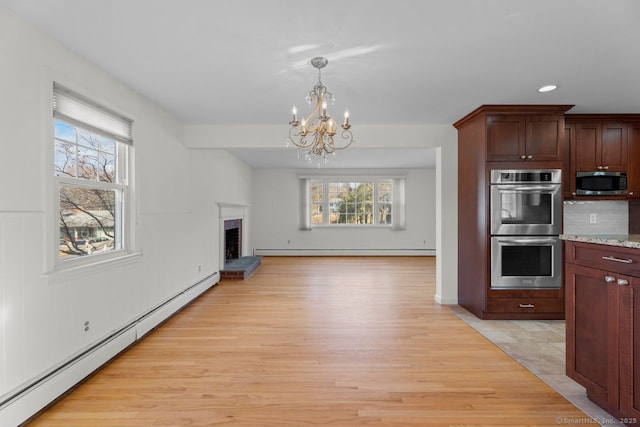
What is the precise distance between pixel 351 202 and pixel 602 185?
529 cm

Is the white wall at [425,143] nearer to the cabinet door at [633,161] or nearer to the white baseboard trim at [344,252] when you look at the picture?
the cabinet door at [633,161]

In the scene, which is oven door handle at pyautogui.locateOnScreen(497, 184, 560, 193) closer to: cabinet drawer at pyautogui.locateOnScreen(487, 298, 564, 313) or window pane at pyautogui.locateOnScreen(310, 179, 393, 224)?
cabinet drawer at pyautogui.locateOnScreen(487, 298, 564, 313)

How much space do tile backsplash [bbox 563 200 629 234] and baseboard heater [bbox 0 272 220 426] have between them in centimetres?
486

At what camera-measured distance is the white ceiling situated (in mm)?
1683

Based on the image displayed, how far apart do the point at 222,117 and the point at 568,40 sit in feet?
10.8

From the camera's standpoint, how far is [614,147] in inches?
138

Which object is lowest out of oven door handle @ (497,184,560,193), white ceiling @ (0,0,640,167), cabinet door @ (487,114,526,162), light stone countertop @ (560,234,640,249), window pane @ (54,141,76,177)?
light stone countertop @ (560,234,640,249)

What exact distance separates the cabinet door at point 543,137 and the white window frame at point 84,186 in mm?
4109

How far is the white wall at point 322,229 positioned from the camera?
8.03 meters

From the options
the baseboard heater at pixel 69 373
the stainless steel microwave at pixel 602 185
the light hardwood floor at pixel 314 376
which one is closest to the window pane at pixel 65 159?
the baseboard heater at pixel 69 373

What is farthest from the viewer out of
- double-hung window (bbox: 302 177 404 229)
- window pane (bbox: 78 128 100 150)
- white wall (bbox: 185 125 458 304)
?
double-hung window (bbox: 302 177 404 229)

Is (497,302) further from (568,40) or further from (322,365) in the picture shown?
(568,40)

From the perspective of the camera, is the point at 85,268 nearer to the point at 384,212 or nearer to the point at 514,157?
the point at 514,157

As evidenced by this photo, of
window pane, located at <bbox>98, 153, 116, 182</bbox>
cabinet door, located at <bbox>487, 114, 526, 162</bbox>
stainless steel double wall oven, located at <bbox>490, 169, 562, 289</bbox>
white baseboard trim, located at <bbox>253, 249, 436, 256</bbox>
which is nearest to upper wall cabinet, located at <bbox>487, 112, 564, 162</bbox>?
cabinet door, located at <bbox>487, 114, 526, 162</bbox>
